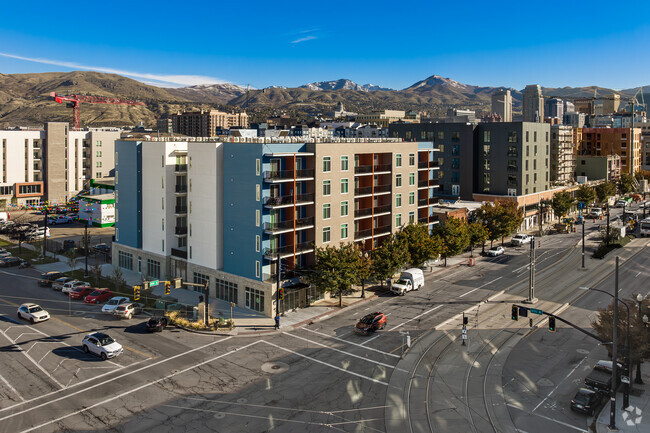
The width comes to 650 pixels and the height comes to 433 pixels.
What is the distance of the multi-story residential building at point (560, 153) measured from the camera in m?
136

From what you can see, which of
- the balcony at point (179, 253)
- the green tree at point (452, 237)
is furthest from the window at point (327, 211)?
the green tree at point (452, 237)

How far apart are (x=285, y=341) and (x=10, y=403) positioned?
A: 69.8 feet

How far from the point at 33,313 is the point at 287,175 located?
2897 cm

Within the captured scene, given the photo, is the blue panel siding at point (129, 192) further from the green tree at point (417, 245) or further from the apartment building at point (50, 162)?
the apartment building at point (50, 162)

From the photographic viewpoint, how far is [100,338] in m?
44.4

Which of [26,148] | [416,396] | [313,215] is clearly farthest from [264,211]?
[26,148]

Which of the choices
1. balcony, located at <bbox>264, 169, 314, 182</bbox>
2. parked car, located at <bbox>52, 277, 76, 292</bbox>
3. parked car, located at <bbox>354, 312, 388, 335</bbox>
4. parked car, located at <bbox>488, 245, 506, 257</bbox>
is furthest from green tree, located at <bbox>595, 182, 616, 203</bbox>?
parked car, located at <bbox>52, 277, 76, 292</bbox>

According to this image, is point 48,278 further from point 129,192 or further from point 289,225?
point 289,225

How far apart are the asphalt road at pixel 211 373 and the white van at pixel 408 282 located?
1432 millimetres

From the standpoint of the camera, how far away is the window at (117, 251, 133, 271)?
241ft

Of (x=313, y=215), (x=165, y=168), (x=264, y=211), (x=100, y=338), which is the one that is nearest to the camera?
(x=100, y=338)

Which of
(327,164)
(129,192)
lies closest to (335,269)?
(327,164)

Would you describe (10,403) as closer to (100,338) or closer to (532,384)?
(100,338)

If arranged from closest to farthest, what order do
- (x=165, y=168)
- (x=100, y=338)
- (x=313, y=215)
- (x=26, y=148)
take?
(x=100, y=338)
(x=313, y=215)
(x=165, y=168)
(x=26, y=148)
